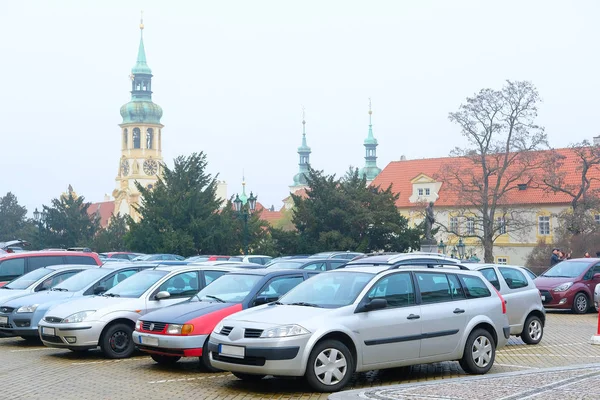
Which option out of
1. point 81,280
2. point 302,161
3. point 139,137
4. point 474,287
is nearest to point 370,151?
point 302,161

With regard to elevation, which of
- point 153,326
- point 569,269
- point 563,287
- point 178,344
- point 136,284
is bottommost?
point 178,344

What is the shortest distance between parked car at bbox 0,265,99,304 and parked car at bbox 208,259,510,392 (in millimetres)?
8658

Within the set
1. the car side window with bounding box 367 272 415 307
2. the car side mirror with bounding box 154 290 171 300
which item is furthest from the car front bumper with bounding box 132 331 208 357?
the car side window with bounding box 367 272 415 307

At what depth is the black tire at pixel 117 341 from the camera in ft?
47.2

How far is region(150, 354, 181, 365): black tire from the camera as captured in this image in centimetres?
1330

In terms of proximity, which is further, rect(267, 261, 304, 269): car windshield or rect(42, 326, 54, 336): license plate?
rect(267, 261, 304, 269): car windshield

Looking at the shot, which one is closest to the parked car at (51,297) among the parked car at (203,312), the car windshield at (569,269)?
the parked car at (203,312)

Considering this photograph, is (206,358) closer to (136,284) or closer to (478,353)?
(136,284)

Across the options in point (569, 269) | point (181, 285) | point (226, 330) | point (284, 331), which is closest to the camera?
point (284, 331)

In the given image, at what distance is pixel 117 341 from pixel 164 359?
1433mm

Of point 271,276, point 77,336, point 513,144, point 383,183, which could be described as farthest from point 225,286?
point 383,183

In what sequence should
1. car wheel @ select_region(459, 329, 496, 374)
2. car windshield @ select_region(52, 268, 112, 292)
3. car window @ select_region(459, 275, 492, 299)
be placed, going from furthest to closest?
car windshield @ select_region(52, 268, 112, 292), car window @ select_region(459, 275, 492, 299), car wheel @ select_region(459, 329, 496, 374)

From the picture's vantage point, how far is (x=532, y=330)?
16469 mm

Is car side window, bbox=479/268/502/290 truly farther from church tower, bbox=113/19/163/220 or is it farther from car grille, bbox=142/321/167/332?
church tower, bbox=113/19/163/220
